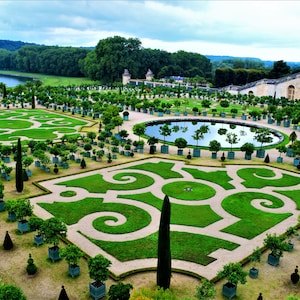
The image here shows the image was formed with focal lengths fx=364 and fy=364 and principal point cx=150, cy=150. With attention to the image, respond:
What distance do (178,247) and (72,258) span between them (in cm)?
806

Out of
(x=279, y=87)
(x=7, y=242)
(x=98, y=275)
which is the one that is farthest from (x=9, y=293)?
(x=279, y=87)

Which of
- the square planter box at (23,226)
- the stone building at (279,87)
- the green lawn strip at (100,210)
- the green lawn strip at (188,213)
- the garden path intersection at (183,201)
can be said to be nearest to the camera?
the garden path intersection at (183,201)

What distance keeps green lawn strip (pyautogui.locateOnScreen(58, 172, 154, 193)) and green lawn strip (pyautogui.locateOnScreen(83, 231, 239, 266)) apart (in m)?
10.3

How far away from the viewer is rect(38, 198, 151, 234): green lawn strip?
2936cm

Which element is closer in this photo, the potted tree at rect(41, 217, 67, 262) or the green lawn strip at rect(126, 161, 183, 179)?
the potted tree at rect(41, 217, 67, 262)

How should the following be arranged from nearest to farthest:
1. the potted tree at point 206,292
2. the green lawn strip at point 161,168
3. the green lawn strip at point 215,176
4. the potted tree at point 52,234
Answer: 1. the potted tree at point 206,292
2. the potted tree at point 52,234
3. the green lawn strip at point 215,176
4. the green lawn strip at point 161,168

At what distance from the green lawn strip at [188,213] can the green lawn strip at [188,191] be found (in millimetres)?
2012

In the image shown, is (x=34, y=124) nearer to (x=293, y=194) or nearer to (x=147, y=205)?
(x=147, y=205)

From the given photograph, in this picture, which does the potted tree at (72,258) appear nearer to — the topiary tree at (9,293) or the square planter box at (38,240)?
the square planter box at (38,240)

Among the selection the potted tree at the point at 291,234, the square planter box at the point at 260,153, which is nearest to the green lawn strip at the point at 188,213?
the potted tree at the point at 291,234

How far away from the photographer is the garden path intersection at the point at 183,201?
2572cm

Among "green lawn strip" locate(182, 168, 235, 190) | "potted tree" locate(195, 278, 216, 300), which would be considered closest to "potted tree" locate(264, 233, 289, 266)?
"potted tree" locate(195, 278, 216, 300)

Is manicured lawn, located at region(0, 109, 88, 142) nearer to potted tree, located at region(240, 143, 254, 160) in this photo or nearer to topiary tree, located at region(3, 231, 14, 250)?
potted tree, located at region(240, 143, 254, 160)

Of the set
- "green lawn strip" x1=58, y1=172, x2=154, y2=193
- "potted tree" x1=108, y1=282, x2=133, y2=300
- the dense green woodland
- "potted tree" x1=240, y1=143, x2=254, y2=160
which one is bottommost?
"green lawn strip" x1=58, y1=172, x2=154, y2=193
